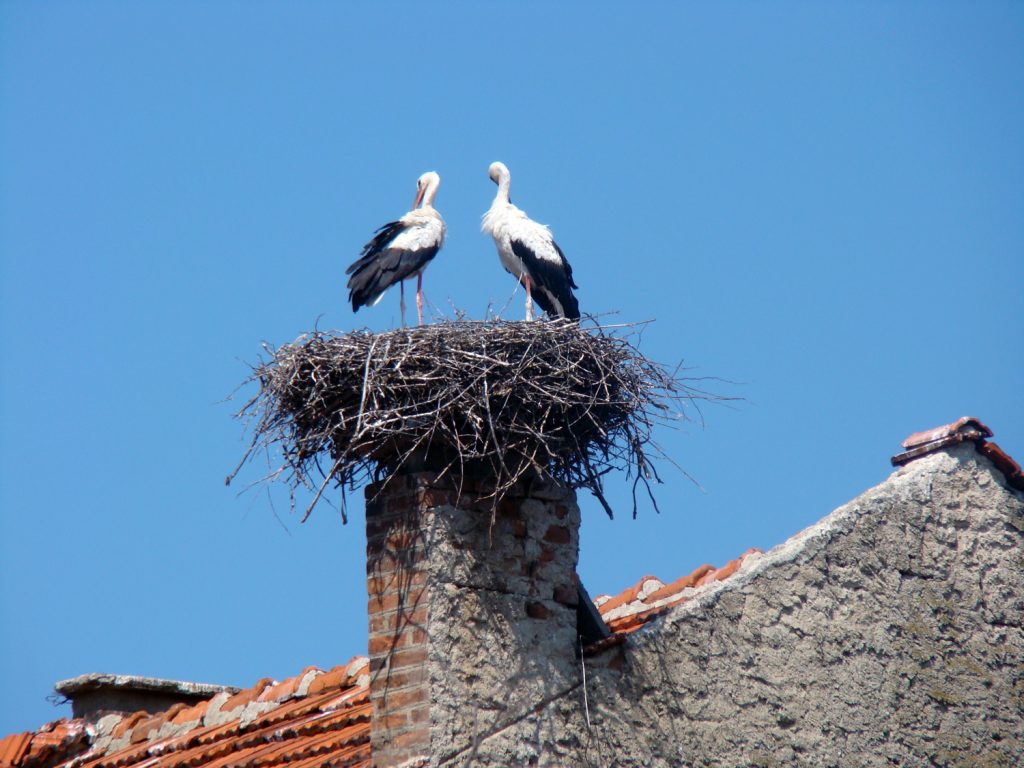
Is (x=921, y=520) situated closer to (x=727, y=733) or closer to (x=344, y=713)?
(x=727, y=733)

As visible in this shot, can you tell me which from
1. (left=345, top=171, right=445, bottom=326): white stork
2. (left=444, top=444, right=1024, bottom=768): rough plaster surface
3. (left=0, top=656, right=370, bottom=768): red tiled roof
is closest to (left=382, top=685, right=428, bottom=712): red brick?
(left=444, top=444, right=1024, bottom=768): rough plaster surface

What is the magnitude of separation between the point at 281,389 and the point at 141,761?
3270 mm

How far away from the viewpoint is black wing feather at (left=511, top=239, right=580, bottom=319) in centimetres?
1004

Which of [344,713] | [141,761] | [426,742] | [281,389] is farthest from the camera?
[141,761]

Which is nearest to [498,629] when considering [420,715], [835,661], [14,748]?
[420,715]

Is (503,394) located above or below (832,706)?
above

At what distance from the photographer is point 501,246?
10305mm

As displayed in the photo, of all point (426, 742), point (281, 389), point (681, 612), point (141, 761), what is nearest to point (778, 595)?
point (681, 612)

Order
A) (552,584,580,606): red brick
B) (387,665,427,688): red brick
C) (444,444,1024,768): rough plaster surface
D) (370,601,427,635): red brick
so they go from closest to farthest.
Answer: (387,665,427,688): red brick → (370,601,427,635): red brick → (444,444,1024,768): rough plaster surface → (552,584,580,606): red brick

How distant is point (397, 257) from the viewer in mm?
9859

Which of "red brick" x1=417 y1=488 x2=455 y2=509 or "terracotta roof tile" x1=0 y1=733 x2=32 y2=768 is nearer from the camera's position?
"red brick" x1=417 y1=488 x2=455 y2=509

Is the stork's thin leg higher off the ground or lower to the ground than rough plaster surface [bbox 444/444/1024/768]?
higher

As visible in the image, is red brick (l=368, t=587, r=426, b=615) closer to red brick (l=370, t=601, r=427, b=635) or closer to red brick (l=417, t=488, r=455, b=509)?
red brick (l=370, t=601, r=427, b=635)

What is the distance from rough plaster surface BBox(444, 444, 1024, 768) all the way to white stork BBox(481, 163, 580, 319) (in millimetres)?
3425
